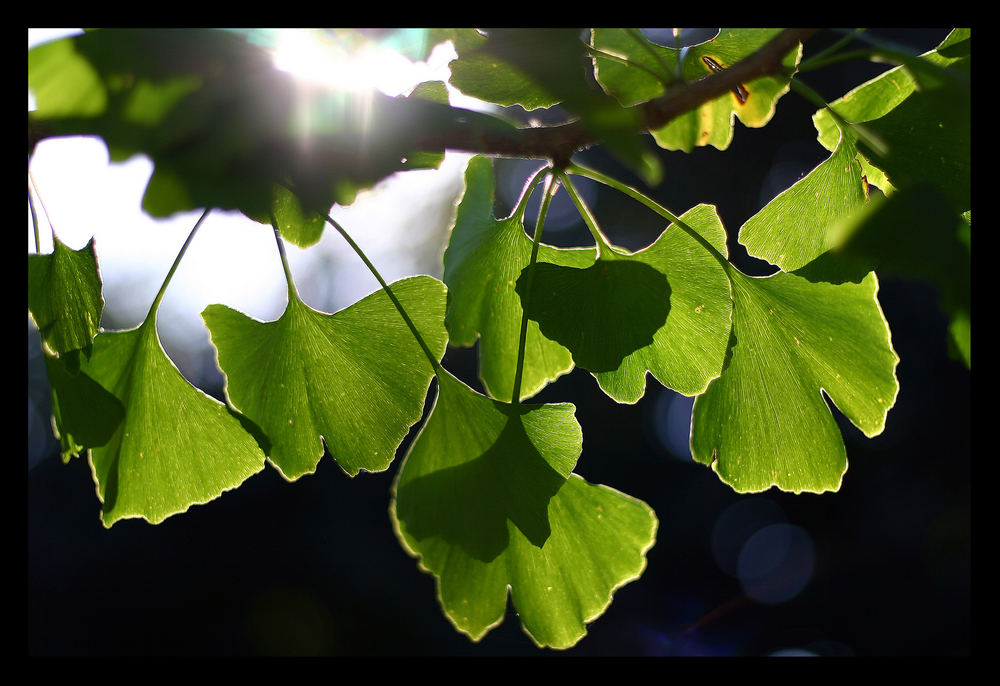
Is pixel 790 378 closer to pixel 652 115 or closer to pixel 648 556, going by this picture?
pixel 652 115

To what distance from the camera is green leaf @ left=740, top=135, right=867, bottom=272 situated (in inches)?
26.4

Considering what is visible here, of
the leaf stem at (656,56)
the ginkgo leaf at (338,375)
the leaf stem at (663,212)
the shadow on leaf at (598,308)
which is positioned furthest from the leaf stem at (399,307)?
the leaf stem at (656,56)

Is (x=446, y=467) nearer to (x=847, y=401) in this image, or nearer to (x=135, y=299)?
(x=847, y=401)

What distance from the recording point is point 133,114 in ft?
1.46

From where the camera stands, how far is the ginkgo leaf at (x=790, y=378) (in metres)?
0.75

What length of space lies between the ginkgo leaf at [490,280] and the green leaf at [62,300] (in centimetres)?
35

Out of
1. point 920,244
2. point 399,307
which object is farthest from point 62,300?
point 920,244

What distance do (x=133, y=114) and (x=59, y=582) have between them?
719 cm

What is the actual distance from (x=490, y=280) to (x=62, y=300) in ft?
1.42

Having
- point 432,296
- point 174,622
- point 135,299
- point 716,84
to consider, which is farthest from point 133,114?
point 135,299

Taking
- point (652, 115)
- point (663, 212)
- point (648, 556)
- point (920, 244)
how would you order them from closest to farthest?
point (920, 244) < point (652, 115) < point (663, 212) < point (648, 556)

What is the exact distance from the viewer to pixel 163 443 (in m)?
0.76

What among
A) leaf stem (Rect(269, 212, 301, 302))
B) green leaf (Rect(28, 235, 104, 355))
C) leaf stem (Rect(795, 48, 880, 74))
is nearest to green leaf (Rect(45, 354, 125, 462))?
green leaf (Rect(28, 235, 104, 355))

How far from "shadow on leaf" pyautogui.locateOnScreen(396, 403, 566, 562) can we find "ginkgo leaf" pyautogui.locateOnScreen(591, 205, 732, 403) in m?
0.12
